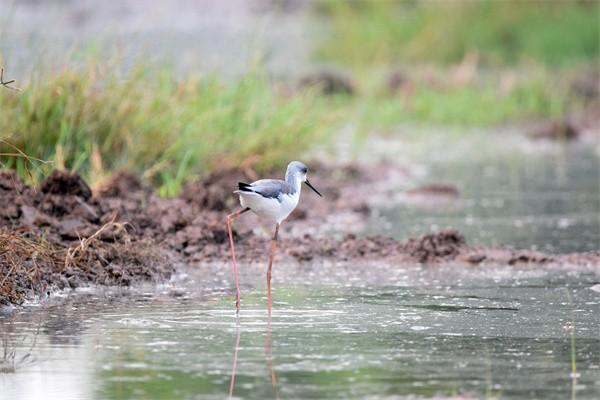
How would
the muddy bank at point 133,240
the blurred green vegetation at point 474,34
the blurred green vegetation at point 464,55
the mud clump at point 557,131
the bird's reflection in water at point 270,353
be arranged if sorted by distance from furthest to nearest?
the blurred green vegetation at point 474,34, the blurred green vegetation at point 464,55, the mud clump at point 557,131, the muddy bank at point 133,240, the bird's reflection in water at point 270,353

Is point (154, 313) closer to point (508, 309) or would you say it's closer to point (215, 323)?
point (215, 323)

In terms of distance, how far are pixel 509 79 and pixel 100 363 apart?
1716 cm

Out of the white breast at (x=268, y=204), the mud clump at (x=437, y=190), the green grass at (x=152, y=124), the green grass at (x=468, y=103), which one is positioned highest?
the green grass at (x=468, y=103)

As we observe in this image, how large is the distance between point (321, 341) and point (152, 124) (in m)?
5.40

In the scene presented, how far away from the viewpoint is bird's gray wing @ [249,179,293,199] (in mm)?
7945

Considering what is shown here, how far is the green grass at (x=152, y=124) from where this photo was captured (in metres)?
11.3

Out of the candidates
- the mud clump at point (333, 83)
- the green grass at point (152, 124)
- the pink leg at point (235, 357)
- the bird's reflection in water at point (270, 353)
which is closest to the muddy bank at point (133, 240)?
the green grass at point (152, 124)

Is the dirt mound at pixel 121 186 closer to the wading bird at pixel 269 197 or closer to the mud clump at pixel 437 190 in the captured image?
the wading bird at pixel 269 197

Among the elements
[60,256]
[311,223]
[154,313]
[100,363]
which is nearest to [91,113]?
[311,223]

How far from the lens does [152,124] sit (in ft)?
39.4

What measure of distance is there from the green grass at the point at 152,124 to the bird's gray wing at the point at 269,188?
3.07 meters

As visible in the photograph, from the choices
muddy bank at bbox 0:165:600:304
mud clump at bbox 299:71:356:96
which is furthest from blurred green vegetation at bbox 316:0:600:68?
muddy bank at bbox 0:165:600:304

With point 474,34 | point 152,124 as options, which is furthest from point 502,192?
point 474,34

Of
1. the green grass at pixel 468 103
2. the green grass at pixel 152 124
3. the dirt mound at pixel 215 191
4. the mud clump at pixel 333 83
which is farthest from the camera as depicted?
the mud clump at pixel 333 83
